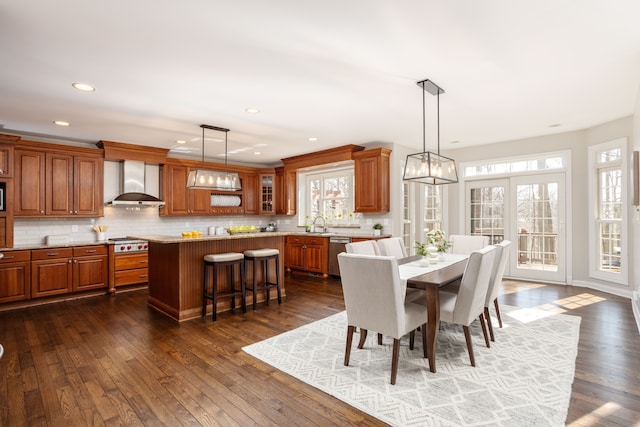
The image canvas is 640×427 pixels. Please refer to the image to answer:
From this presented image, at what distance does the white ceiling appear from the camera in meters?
2.21

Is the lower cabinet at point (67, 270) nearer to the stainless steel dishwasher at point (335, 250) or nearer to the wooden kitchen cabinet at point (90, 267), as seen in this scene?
the wooden kitchen cabinet at point (90, 267)

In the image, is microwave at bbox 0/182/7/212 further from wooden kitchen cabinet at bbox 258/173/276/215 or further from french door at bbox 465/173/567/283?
french door at bbox 465/173/567/283

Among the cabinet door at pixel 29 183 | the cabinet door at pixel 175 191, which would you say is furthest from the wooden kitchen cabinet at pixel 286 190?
the cabinet door at pixel 29 183

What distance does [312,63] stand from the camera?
9.60 feet

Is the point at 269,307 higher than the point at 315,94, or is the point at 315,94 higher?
the point at 315,94

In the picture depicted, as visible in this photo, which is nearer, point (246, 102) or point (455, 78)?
point (455, 78)

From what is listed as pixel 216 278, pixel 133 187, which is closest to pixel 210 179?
pixel 216 278

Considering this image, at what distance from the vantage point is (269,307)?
4.59 meters

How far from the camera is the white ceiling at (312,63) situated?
7.23ft

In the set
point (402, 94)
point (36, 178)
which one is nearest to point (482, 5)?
point (402, 94)

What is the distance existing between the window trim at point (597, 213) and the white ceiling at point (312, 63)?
526 mm

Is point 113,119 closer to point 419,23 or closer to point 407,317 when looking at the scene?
point 419,23

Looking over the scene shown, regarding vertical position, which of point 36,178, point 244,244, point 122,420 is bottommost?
point 122,420

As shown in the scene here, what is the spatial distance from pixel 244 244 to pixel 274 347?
190 centimetres
